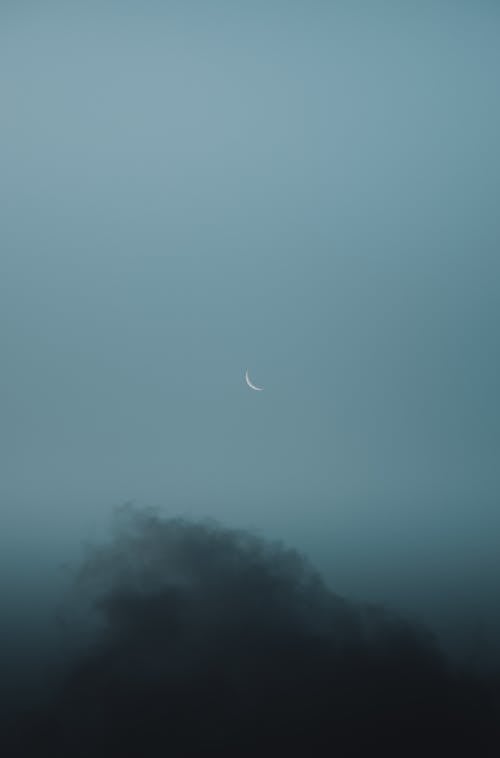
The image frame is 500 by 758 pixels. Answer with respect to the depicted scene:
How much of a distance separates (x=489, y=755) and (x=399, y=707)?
22.0 ft

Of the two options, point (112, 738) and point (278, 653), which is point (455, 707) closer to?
point (278, 653)

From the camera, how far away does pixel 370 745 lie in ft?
152

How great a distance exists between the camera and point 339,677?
50.0 m

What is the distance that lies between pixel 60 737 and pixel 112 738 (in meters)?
3.28

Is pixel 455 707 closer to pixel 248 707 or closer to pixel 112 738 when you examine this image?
pixel 248 707

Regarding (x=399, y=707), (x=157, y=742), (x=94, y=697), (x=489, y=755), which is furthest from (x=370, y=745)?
(x=94, y=697)

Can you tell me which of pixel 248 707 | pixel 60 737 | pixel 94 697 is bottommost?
pixel 60 737

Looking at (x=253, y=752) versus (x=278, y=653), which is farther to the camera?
(x=278, y=653)

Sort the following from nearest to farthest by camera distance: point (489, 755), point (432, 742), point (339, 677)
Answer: point (489, 755), point (432, 742), point (339, 677)

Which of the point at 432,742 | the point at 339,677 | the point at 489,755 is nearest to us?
the point at 489,755

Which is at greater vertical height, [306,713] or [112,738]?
[306,713]

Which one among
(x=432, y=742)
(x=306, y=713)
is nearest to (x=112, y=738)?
(x=306, y=713)

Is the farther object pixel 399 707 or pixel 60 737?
pixel 399 707

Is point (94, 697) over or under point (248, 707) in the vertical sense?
under
